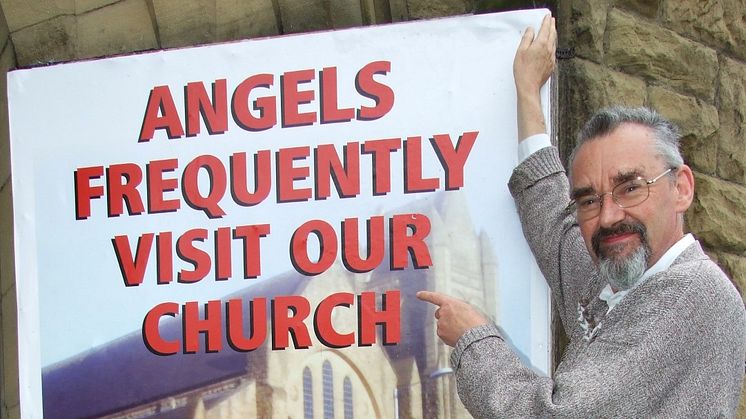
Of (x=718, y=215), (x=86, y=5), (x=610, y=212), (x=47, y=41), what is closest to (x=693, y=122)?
(x=718, y=215)

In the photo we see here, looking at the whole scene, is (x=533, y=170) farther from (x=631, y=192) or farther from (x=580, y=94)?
(x=580, y=94)

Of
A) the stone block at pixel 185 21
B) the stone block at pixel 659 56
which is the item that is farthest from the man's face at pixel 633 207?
the stone block at pixel 185 21

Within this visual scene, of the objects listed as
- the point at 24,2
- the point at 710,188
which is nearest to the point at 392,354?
the point at 710,188

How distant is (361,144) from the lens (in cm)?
282

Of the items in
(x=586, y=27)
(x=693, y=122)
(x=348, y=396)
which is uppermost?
(x=586, y=27)

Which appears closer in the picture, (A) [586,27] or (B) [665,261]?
(B) [665,261]

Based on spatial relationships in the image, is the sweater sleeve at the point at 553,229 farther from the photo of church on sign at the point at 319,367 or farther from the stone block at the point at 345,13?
the stone block at the point at 345,13

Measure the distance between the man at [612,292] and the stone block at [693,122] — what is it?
82 centimetres

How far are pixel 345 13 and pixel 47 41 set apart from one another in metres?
0.98

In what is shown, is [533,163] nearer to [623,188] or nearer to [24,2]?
[623,188]

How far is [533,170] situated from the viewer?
2.70 meters

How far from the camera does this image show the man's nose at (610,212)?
2398 mm

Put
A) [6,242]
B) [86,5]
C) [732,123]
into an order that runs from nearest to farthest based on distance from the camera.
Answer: [732,123] → [86,5] → [6,242]

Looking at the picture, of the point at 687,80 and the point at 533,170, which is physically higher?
the point at 687,80
